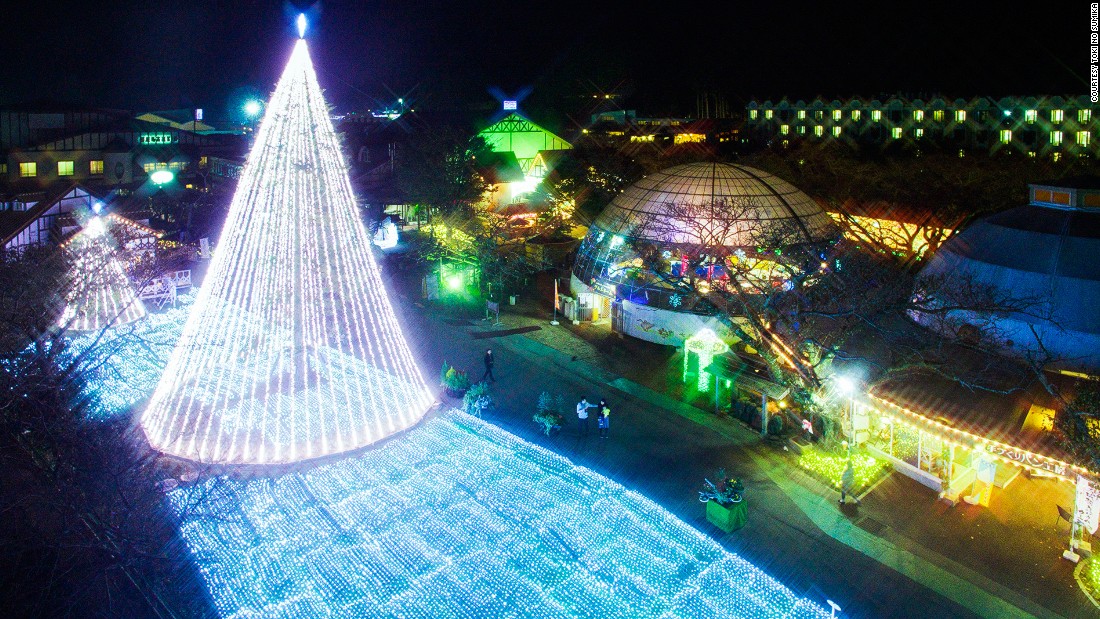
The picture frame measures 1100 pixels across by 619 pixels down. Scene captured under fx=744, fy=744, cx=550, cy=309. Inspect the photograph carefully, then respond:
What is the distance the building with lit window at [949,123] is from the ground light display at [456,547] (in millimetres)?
43550

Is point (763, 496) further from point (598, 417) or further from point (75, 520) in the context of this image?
point (75, 520)

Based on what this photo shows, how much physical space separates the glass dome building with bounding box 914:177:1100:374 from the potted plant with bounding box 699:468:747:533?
6484mm

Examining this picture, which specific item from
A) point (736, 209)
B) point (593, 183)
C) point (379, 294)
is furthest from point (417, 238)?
point (379, 294)

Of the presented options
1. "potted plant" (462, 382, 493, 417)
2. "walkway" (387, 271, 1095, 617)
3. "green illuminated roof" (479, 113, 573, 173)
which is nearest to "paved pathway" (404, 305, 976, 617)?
"walkway" (387, 271, 1095, 617)

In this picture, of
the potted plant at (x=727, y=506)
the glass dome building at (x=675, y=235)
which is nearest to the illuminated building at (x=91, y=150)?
the glass dome building at (x=675, y=235)

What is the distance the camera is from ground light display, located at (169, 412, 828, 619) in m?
11.9

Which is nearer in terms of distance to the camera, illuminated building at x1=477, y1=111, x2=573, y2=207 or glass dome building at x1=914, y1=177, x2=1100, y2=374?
glass dome building at x1=914, y1=177, x2=1100, y2=374

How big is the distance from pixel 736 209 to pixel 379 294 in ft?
45.5

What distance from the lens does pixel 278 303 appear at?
17.7m

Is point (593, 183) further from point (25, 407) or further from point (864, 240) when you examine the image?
point (25, 407)

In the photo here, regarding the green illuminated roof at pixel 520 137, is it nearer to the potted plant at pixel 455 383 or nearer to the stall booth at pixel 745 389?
the potted plant at pixel 455 383

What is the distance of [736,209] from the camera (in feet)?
86.0

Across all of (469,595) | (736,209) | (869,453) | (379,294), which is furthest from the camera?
(736,209)

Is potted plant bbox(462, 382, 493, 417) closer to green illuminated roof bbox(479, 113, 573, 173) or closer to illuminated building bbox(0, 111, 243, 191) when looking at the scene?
Result: illuminated building bbox(0, 111, 243, 191)
